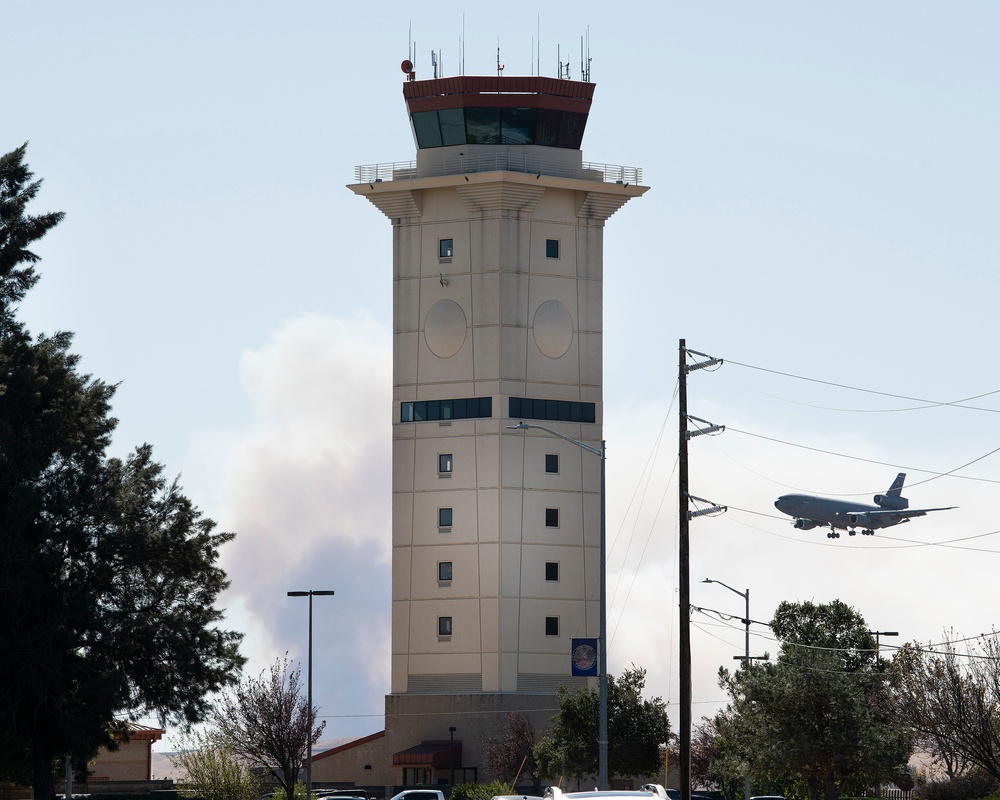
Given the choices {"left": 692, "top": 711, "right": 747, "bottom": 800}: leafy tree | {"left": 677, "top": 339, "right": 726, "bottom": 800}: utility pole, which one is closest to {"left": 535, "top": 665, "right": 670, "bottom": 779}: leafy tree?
{"left": 692, "top": 711, "right": 747, "bottom": 800}: leafy tree

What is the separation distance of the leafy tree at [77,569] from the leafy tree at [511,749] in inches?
1436

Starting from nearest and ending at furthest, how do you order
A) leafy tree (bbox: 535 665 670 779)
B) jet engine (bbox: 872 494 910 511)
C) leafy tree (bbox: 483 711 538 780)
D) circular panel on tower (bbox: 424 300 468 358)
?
1. leafy tree (bbox: 535 665 670 779)
2. leafy tree (bbox: 483 711 538 780)
3. circular panel on tower (bbox: 424 300 468 358)
4. jet engine (bbox: 872 494 910 511)

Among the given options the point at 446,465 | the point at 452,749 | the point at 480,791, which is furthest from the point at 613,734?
the point at 446,465

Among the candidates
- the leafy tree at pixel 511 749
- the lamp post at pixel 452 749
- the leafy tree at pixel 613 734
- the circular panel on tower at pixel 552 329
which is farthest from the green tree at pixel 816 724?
the circular panel on tower at pixel 552 329

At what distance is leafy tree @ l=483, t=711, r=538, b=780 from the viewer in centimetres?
9519

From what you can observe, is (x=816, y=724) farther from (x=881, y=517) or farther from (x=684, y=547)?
(x=881, y=517)

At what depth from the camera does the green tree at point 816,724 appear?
204 feet

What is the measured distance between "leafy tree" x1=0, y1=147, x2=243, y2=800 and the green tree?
62.8ft

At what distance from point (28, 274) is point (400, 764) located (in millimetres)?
48653

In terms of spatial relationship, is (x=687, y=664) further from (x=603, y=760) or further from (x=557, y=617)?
(x=557, y=617)

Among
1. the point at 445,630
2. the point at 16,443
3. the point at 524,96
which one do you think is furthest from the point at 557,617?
the point at 16,443

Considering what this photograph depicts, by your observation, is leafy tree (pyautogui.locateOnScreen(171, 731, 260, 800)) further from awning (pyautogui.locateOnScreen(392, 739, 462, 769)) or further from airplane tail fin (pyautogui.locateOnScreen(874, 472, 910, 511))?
airplane tail fin (pyautogui.locateOnScreen(874, 472, 910, 511))

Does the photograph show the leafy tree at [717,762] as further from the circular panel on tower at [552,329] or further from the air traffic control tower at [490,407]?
the circular panel on tower at [552,329]

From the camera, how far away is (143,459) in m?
61.5
